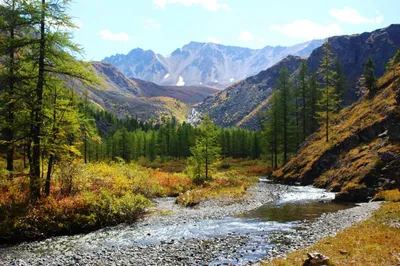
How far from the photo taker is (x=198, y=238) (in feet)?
62.7

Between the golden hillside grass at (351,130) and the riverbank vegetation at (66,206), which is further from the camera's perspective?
the golden hillside grass at (351,130)

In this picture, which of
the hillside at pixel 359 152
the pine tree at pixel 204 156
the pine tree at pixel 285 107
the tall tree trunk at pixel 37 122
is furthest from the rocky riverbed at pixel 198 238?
the pine tree at pixel 285 107

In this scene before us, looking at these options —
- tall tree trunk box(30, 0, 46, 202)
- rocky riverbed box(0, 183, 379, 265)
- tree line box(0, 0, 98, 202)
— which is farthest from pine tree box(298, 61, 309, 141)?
tall tree trunk box(30, 0, 46, 202)

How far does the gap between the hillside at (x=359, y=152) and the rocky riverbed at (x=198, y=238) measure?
6659 millimetres

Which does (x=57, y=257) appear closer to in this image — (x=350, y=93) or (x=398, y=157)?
(x=398, y=157)

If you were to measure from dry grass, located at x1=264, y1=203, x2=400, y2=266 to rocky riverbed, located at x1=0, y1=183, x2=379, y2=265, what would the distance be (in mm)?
1259

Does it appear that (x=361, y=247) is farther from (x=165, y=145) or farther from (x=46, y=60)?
(x=165, y=145)

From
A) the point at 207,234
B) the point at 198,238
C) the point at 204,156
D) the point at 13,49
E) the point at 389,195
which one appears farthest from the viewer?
the point at 204,156

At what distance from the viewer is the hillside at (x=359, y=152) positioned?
32.8 metres

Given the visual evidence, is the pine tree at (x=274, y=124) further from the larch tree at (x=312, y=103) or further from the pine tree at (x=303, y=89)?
the larch tree at (x=312, y=103)

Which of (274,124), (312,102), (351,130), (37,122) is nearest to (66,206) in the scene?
(37,122)

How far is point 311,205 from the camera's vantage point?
30.2 m

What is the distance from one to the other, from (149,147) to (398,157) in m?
96.0

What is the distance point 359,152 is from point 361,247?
3062cm
